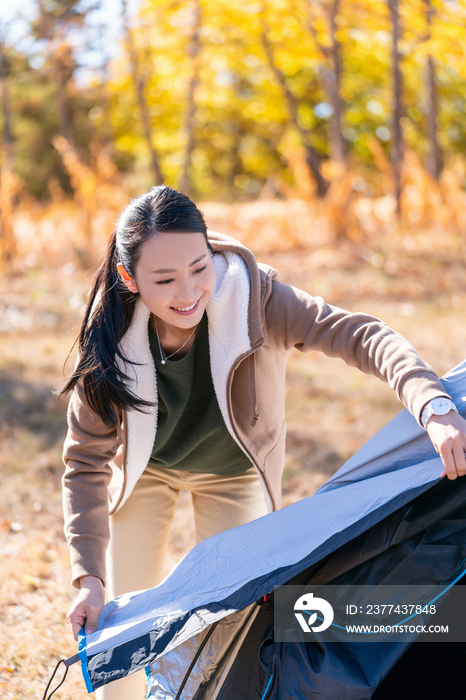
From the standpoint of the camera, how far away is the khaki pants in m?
1.93

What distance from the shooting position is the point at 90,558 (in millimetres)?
1629

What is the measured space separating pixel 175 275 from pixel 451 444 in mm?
790

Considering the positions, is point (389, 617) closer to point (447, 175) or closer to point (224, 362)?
point (224, 362)

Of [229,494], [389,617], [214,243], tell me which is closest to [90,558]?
[229,494]

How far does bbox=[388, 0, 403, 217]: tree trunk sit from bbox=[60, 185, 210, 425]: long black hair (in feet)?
23.1

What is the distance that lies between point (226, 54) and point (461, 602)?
1202 centimetres

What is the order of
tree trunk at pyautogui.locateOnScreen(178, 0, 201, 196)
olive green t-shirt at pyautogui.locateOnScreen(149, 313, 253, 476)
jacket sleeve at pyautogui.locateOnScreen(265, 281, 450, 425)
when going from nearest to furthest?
1. jacket sleeve at pyautogui.locateOnScreen(265, 281, 450, 425)
2. olive green t-shirt at pyautogui.locateOnScreen(149, 313, 253, 476)
3. tree trunk at pyautogui.locateOnScreen(178, 0, 201, 196)

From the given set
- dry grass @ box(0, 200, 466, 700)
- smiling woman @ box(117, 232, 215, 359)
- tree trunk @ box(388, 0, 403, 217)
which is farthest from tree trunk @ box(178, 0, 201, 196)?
smiling woman @ box(117, 232, 215, 359)

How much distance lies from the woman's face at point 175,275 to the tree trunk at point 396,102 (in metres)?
7.06

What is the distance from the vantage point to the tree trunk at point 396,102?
7.70 meters

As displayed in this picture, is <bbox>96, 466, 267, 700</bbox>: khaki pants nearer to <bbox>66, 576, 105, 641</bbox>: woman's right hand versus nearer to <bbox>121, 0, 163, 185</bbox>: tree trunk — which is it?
<bbox>66, 576, 105, 641</bbox>: woman's right hand

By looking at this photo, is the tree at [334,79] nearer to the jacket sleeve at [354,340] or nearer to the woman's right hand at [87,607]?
the jacket sleeve at [354,340]

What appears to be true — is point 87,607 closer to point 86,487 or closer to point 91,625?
point 91,625

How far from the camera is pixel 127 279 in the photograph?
1713 millimetres
